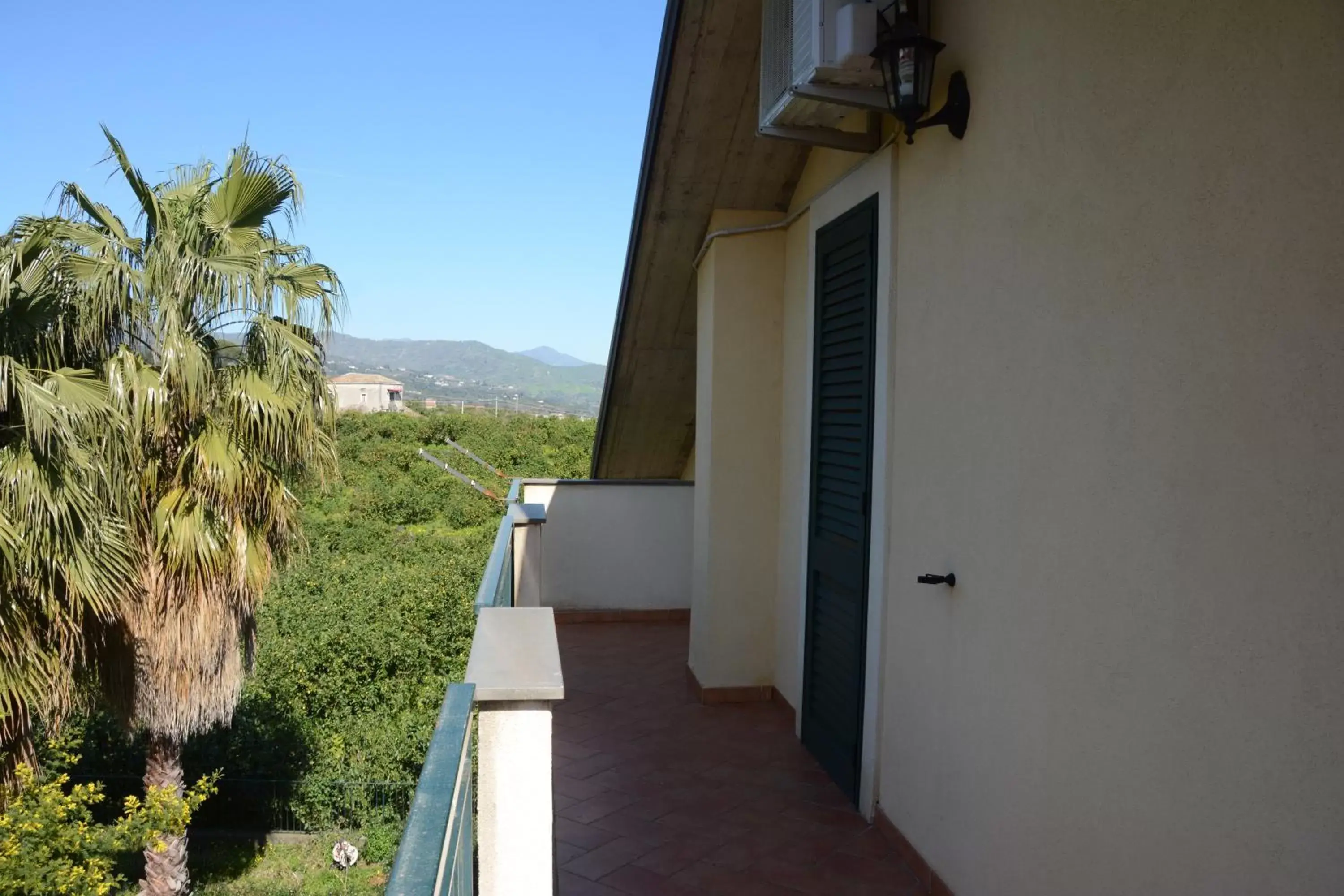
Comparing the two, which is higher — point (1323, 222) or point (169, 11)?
point (169, 11)

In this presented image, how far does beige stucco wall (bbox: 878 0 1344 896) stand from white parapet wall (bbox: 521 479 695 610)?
5226 mm

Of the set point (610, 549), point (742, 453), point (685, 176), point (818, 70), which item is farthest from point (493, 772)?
point (610, 549)

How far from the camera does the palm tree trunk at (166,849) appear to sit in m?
8.05

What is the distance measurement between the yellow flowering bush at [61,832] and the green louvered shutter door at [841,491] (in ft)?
16.9

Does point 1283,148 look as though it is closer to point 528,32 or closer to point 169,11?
point 528,32

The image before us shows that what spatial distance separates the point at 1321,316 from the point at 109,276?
7.16 m

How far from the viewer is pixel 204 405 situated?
7.09 m

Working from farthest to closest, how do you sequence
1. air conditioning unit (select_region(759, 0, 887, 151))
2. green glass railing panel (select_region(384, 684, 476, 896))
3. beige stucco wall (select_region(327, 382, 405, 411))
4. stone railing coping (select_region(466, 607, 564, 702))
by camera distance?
1. beige stucco wall (select_region(327, 382, 405, 411))
2. air conditioning unit (select_region(759, 0, 887, 151))
3. stone railing coping (select_region(466, 607, 564, 702))
4. green glass railing panel (select_region(384, 684, 476, 896))

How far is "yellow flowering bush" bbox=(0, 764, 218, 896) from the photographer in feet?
23.6

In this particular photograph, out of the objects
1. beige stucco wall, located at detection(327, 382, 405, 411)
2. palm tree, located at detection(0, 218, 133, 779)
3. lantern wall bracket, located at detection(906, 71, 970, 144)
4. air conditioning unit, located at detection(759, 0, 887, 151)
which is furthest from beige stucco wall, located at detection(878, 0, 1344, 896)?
beige stucco wall, located at detection(327, 382, 405, 411)

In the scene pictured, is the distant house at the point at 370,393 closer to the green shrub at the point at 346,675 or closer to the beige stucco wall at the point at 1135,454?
the green shrub at the point at 346,675

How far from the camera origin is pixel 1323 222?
1.83 m

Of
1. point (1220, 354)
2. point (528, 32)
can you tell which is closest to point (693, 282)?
point (1220, 354)

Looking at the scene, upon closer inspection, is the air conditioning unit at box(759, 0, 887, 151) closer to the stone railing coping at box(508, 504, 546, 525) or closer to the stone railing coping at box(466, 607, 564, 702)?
the stone railing coping at box(466, 607, 564, 702)
